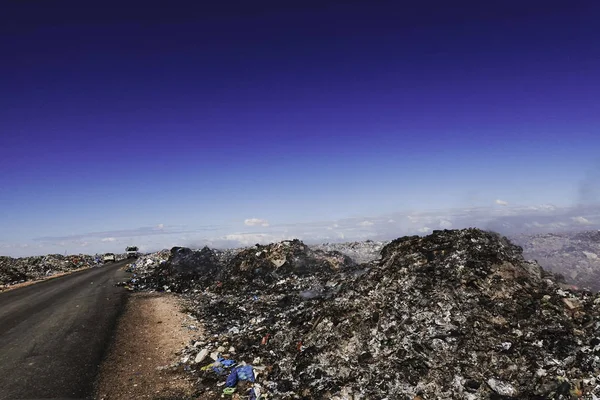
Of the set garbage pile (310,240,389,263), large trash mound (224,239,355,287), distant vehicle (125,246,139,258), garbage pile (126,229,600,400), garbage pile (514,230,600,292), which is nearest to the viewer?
garbage pile (126,229,600,400)

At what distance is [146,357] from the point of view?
907 cm

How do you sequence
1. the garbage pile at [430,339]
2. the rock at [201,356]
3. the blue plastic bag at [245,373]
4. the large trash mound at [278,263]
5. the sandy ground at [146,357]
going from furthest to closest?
the large trash mound at [278,263]
the rock at [201,356]
the blue plastic bag at [245,373]
the sandy ground at [146,357]
the garbage pile at [430,339]

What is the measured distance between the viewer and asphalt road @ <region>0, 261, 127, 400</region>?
729cm

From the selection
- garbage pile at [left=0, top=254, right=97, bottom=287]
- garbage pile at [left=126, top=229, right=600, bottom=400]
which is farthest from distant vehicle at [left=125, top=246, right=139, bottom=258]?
garbage pile at [left=126, top=229, right=600, bottom=400]

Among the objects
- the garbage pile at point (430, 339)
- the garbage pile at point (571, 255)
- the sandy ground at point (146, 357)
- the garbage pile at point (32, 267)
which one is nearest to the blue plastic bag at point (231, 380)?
the garbage pile at point (430, 339)

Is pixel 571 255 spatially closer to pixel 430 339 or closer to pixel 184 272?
pixel 430 339

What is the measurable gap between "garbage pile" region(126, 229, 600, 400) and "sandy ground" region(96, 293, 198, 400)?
1.78 ft

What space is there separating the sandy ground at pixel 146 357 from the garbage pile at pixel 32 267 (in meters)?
18.5

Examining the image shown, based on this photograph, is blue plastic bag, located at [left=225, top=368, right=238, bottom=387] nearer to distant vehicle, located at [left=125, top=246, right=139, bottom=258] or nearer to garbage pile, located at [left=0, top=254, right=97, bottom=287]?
garbage pile, located at [left=0, top=254, right=97, bottom=287]

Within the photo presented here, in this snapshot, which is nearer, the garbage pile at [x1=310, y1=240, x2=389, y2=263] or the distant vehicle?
the garbage pile at [x1=310, y1=240, x2=389, y2=263]

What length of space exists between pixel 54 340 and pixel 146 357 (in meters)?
3.49

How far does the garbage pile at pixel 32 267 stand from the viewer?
2558cm

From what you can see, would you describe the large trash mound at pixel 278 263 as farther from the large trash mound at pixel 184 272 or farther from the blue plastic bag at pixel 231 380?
the blue plastic bag at pixel 231 380

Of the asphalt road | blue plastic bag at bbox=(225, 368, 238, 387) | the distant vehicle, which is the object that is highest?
the distant vehicle
